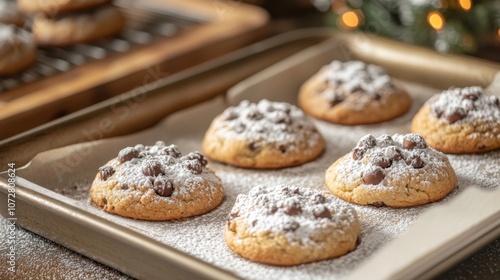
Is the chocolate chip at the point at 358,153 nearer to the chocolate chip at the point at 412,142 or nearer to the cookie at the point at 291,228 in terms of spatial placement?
the chocolate chip at the point at 412,142

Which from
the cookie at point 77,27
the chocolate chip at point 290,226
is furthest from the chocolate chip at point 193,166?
the cookie at point 77,27

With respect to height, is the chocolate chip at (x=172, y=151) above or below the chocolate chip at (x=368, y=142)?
below

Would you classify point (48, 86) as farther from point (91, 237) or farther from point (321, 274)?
point (321, 274)

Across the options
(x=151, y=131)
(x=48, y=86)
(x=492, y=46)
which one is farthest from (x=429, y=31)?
(x=48, y=86)

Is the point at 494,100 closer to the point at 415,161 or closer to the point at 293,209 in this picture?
the point at 415,161

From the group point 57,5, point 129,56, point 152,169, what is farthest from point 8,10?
point 152,169

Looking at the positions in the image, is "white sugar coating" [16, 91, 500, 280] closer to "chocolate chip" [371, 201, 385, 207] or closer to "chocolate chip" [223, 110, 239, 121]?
"chocolate chip" [371, 201, 385, 207]
